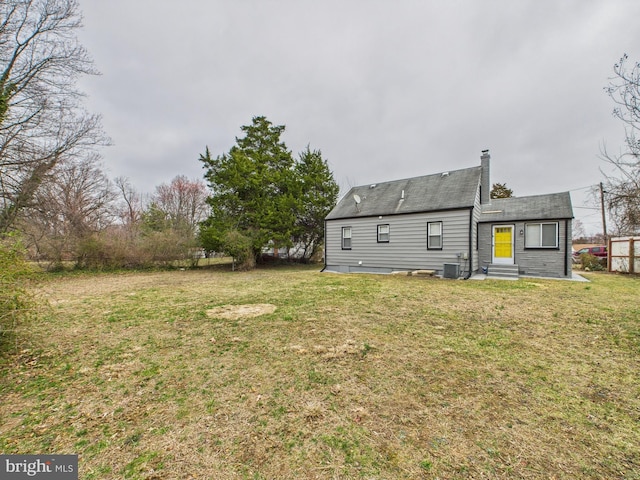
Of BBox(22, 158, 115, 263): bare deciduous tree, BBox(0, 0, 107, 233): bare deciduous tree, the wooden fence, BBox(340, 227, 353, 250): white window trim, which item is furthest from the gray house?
BBox(22, 158, 115, 263): bare deciduous tree

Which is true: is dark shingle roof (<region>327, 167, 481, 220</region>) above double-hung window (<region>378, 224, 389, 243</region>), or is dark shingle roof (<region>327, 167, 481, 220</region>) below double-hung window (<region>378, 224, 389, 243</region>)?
above

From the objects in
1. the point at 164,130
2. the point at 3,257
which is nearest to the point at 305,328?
the point at 3,257

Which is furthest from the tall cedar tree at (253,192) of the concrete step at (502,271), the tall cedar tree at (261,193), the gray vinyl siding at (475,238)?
the concrete step at (502,271)

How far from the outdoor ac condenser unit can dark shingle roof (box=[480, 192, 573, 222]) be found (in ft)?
9.50

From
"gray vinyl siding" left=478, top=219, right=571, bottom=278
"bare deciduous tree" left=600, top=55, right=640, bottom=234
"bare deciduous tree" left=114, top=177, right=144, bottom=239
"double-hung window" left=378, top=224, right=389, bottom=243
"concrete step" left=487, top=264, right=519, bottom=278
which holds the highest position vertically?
"bare deciduous tree" left=114, top=177, right=144, bottom=239

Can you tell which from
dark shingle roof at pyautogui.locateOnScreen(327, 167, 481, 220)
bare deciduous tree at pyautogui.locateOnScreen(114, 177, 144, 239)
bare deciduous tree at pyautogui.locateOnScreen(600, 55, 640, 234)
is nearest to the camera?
bare deciduous tree at pyautogui.locateOnScreen(600, 55, 640, 234)

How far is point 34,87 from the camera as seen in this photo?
30.0ft

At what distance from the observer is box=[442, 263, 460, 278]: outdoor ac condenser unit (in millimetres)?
9945

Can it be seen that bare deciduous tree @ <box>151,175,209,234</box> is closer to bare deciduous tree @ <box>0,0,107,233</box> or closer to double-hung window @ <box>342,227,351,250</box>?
bare deciduous tree @ <box>0,0,107,233</box>

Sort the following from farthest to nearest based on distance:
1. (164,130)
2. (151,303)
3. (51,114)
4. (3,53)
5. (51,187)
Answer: (164,130) → (51,187) → (51,114) → (3,53) → (151,303)

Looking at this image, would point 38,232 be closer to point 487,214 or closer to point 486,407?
point 486,407

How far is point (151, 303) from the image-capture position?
6277 millimetres

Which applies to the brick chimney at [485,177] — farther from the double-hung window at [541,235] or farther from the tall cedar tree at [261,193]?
the tall cedar tree at [261,193]

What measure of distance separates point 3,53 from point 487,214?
19087 millimetres
